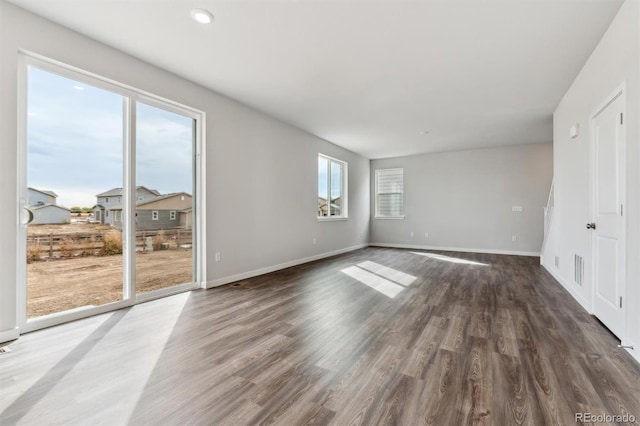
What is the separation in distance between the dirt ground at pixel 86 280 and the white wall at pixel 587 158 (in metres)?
4.36

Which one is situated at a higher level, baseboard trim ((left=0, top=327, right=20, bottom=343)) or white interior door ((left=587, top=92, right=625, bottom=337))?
white interior door ((left=587, top=92, right=625, bottom=337))

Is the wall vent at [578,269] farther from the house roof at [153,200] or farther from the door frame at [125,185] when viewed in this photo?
the house roof at [153,200]

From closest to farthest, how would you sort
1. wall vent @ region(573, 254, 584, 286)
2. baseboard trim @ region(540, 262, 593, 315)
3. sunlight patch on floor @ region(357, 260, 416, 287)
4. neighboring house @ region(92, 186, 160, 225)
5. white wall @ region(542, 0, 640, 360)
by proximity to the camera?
white wall @ region(542, 0, 640, 360) → neighboring house @ region(92, 186, 160, 225) → baseboard trim @ region(540, 262, 593, 315) → wall vent @ region(573, 254, 584, 286) → sunlight patch on floor @ region(357, 260, 416, 287)

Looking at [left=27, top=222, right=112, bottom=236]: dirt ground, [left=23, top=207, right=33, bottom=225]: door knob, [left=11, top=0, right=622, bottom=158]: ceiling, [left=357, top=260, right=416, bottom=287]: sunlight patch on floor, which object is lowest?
[left=357, top=260, right=416, bottom=287]: sunlight patch on floor

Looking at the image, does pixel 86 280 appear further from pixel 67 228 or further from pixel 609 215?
pixel 609 215

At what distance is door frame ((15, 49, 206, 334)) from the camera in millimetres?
2426

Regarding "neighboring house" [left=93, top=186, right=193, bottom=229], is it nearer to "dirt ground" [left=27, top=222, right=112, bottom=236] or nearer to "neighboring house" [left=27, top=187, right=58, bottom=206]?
"dirt ground" [left=27, top=222, right=112, bottom=236]

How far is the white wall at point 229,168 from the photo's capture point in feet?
7.64

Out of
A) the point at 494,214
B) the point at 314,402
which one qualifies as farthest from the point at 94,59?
the point at 494,214

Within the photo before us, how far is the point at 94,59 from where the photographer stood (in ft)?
9.31

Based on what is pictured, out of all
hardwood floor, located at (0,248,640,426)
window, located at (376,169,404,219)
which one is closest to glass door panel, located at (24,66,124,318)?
hardwood floor, located at (0,248,640,426)

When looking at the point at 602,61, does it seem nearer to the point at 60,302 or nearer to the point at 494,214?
the point at 494,214

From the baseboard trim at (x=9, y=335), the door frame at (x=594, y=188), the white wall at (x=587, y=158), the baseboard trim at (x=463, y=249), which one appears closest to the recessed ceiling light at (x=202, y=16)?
the baseboard trim at (x=9, y=335)

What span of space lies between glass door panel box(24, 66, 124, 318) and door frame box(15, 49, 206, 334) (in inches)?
2.0
